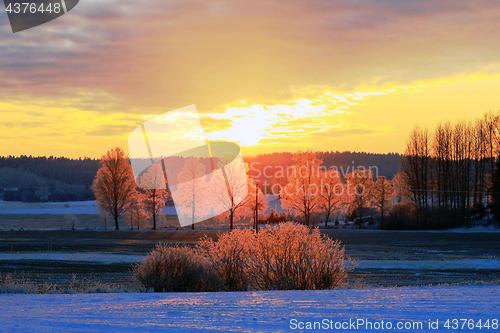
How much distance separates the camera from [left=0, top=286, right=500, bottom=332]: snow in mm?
8234

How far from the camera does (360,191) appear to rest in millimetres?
69000

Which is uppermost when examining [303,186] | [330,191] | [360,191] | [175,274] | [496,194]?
[303,186]

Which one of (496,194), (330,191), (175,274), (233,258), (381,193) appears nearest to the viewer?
(175,274)

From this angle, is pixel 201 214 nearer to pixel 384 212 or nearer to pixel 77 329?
pixel 384 212

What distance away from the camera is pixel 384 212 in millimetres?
71438

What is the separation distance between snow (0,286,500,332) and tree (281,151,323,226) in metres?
45.3

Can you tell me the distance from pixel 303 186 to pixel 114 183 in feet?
82.5

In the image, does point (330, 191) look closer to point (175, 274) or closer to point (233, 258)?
point (233, 258)

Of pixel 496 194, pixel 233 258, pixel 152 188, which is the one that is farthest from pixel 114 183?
pixel 496 194

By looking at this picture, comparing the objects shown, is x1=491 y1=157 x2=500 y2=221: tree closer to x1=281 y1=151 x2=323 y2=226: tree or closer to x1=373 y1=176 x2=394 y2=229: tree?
x1=373 y1=176 x2=394 y2=229: tree

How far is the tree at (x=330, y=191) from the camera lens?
2372 inches

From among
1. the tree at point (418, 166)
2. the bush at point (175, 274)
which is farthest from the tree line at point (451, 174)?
the bush at point (175, 274)

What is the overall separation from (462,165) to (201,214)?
3988cm

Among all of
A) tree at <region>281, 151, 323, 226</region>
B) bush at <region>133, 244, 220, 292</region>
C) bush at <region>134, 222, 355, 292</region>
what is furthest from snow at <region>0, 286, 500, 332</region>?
tree at <region>281, 151, 323, 226</region>
